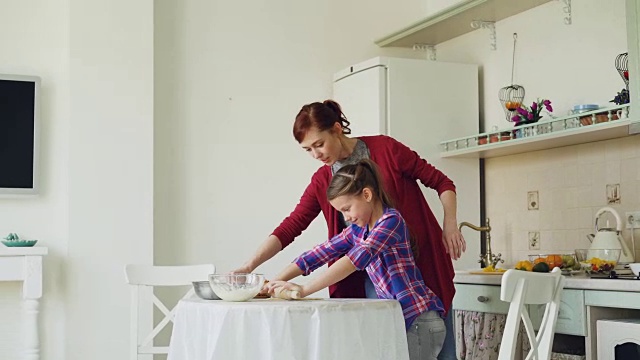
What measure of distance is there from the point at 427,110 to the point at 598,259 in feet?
4.68

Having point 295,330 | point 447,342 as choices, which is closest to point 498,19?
point 447,342

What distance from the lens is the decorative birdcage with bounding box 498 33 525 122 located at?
434 cm

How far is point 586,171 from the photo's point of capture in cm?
410

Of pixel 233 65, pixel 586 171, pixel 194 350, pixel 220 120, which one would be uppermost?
pixel 233 65

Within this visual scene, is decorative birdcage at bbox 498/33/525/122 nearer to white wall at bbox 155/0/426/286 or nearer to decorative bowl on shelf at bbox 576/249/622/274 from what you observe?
decorative bowl on shelf at bbox 576/249/622/274

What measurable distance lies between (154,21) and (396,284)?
2439mm

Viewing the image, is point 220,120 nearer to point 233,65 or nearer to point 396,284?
point 233,65

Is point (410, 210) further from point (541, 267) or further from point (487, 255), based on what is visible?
point (487, 255)

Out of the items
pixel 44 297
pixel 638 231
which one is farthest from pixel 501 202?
pixel 44 297

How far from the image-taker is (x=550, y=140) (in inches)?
159

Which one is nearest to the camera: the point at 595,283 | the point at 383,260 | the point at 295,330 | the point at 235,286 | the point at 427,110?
the point at 295,330

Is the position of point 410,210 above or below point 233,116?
below

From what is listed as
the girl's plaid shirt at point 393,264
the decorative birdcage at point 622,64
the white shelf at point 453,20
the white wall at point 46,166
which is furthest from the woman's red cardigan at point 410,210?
the white wall at point 46,166

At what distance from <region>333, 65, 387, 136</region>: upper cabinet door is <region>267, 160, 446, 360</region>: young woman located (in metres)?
1.79
